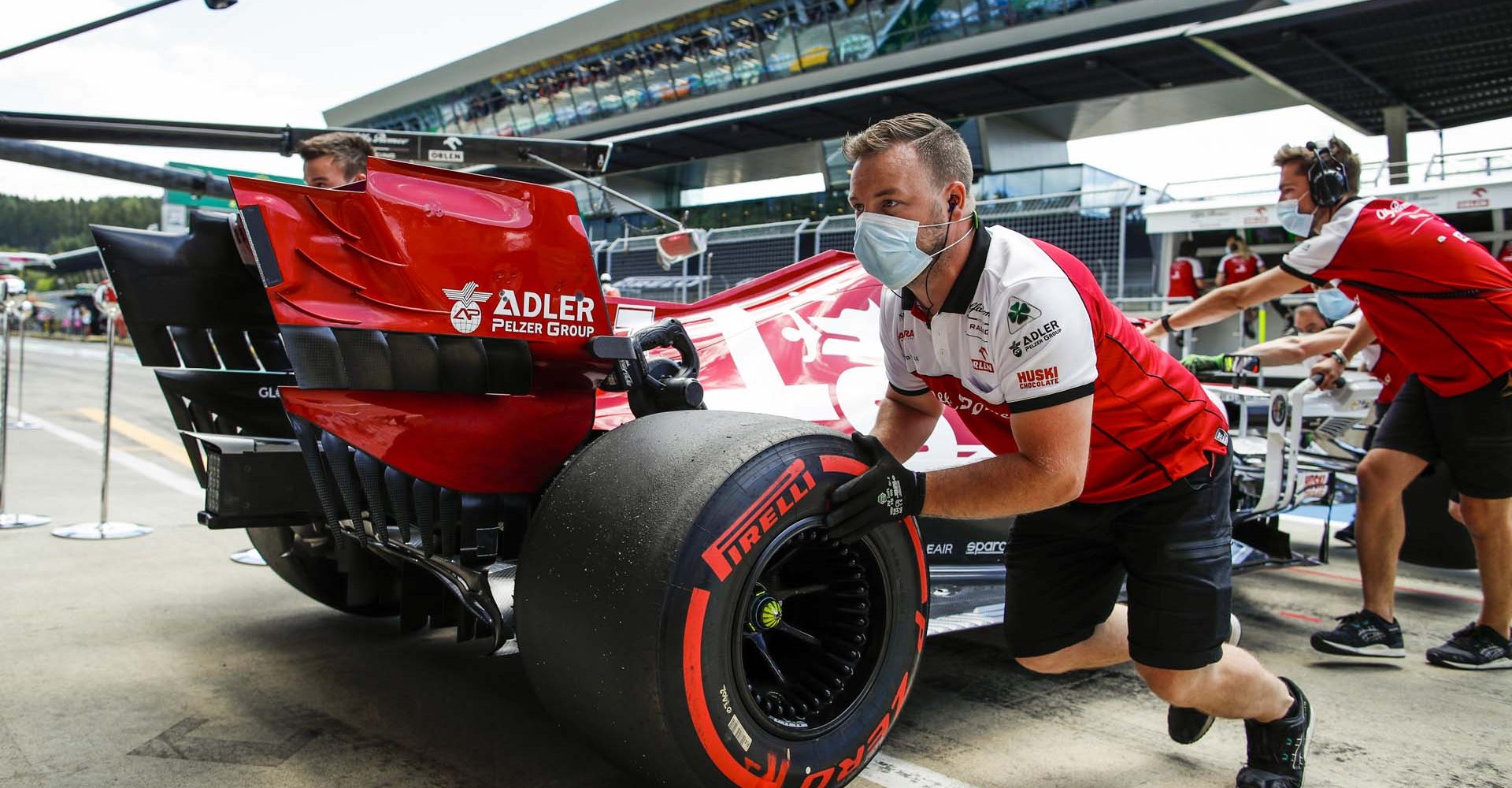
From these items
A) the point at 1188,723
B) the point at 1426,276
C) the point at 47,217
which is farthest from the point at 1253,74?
the point at 1188,723

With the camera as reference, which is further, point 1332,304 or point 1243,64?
point 1243,64

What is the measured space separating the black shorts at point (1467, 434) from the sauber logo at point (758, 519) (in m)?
3.11

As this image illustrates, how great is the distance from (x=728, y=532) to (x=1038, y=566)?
1.00 meters

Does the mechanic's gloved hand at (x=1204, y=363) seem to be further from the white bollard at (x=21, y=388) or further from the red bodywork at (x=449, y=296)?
the white bollard at (x=21, y=388)

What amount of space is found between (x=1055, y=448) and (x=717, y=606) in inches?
28.6

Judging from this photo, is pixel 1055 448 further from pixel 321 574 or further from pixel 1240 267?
pixel 1240 267

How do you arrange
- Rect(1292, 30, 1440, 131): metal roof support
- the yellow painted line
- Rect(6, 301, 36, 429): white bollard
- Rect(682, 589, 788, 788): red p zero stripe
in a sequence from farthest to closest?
Rect(1292, 30, 1440, 131): metal roof support, the yellow painted line, Rect(6, 301, 36, 429): white bollard, Rect(682, 589, 788, 788): red p zero stripe

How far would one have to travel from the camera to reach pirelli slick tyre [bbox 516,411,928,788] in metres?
1.88

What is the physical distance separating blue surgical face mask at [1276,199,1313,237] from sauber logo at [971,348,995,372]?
8.14 feet

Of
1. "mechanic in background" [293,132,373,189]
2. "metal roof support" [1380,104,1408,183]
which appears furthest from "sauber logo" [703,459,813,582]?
"metal roof support" [1380,104,1408,183]

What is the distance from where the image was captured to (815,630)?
2336 millimetres

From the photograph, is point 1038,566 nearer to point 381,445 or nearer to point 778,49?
point 381,445

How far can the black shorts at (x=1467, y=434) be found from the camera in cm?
383

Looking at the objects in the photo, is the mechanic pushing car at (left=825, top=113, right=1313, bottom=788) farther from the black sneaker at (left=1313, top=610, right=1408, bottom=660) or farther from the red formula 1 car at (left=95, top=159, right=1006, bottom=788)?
the black sneaker at (left=1313, top=610, right=1408, bottom=660)
